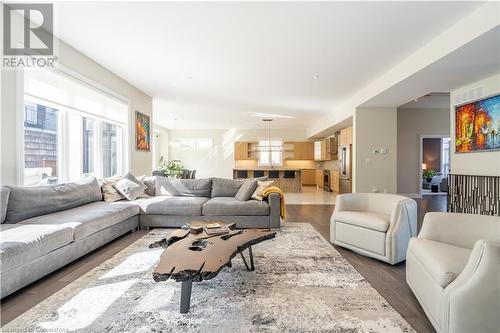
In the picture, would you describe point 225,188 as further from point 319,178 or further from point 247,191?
point 319,178

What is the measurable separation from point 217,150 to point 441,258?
1102 centimetres

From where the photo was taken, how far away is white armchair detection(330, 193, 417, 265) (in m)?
2.65

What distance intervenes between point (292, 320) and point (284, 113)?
738 centimetres

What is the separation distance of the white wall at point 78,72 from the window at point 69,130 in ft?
0.61

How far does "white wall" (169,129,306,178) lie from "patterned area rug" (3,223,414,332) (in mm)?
9531

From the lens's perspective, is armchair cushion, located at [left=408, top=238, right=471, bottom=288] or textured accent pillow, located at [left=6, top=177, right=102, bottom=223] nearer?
armchair cushion, located at [left=408, top=238, right=471, bottom=288]

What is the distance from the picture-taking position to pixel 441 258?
5.41ft

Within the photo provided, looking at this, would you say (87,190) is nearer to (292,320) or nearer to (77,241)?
(77,241)

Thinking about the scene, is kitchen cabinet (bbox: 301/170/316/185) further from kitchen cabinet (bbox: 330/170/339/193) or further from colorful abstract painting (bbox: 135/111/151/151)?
colorful abstract painting (bbox: 135/111/151/151)

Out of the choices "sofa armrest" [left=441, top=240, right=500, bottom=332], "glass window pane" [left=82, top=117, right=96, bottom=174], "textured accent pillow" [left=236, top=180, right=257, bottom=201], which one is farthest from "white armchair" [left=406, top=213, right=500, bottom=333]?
"glass window pane" [left=82, top=117, right=96, bottom=174]

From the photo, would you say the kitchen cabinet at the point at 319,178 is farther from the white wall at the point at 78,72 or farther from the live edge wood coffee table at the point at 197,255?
the live edge wood coffee table at the point at 197,255

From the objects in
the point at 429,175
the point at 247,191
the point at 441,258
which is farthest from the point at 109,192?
the point at 429,175

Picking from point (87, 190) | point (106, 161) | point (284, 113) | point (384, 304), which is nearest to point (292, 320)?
point (384, 304)

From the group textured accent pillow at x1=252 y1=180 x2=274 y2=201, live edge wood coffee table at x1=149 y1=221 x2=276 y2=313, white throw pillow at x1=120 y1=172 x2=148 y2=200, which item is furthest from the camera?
white throw pillow at x1=120 y1=172 x2=148 y2=200
